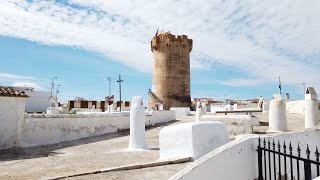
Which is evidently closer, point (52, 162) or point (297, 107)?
point (52, 162)

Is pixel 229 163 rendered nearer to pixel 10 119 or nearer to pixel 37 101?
pixel 10 119

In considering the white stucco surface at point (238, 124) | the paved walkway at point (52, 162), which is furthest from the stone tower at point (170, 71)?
the paved walkway at point (52, 162)

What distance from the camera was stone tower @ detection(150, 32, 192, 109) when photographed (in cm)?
4541

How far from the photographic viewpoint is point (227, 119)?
44.3ft

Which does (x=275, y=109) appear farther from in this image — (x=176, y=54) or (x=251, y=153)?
(x=176, y=54)

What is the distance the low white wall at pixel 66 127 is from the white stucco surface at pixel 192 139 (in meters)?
8.04

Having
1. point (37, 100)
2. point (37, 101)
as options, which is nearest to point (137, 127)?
point (37, 101)

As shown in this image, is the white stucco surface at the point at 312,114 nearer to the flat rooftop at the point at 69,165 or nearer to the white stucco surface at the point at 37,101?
the flat rooftop at the point at 69,165

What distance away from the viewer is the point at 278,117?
13.7 meters

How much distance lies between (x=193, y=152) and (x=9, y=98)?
8822 millimetres

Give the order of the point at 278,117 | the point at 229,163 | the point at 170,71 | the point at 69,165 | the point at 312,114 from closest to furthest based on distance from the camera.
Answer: the point at 229,163 < the point at 69,165 < the point at 312,114 < the point at 278,117 < the point at 170,71

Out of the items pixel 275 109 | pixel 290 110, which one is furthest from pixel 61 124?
pixel 290 110

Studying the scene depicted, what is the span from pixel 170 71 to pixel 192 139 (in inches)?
1529

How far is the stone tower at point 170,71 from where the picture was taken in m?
45.4
